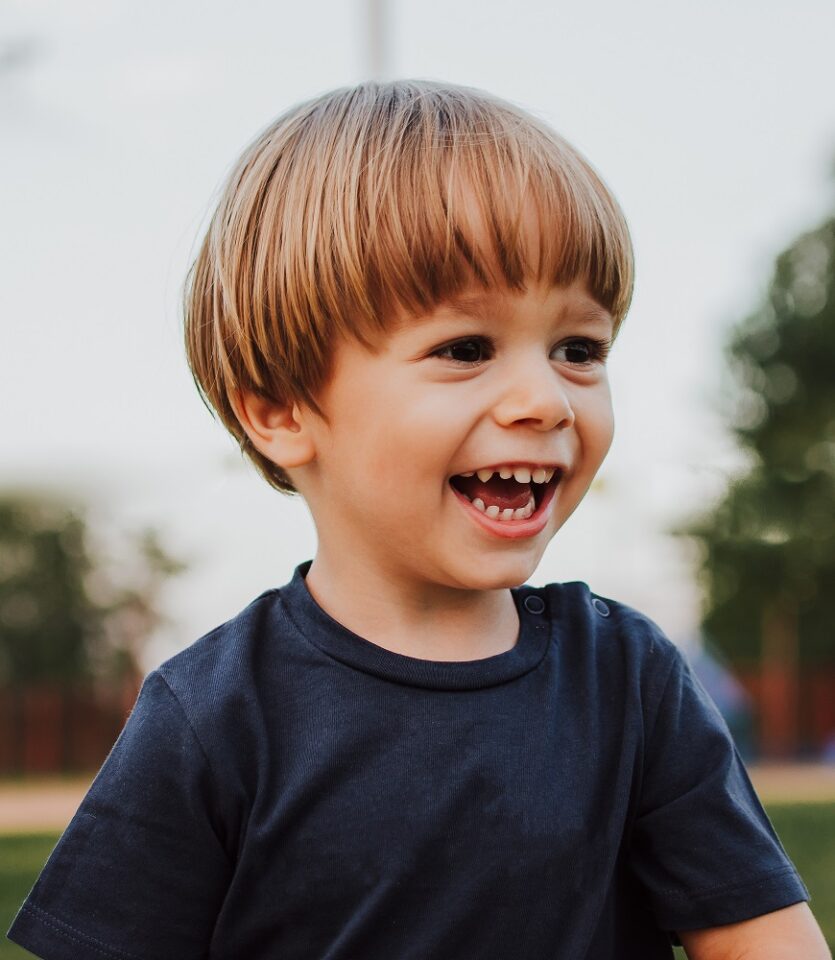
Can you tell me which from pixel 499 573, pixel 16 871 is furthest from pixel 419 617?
pixel 16 871

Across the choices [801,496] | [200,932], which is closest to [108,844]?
[200,932]

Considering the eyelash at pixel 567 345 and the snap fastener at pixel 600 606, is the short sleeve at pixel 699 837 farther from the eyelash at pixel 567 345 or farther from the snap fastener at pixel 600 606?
the eyelash at pixel 567 345

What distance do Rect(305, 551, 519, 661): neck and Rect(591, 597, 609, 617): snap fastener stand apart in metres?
0.16

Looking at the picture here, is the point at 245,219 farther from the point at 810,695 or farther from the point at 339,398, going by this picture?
the point at 810,695

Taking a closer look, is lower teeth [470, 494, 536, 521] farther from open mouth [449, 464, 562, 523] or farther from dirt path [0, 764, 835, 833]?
dirt path [0, 764, 835, 833]

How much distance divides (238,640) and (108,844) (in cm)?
29

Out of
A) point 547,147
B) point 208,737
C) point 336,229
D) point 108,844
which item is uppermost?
point 547,147

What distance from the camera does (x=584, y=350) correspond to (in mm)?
1689

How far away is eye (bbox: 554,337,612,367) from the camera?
167 centimetres

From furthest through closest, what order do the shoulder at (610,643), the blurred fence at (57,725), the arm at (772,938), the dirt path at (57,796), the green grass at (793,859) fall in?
the blurred fence at (57,725) < the dirt path at (57,796) < the green grass at (793,859) < the shoulder at (610,643) < the arm at (772,938)

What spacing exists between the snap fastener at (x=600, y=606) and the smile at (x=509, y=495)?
278mm

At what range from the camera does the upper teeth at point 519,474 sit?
160cm

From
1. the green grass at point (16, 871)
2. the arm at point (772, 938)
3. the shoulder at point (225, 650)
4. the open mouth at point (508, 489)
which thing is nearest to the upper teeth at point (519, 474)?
the open mouth at point (508, 489)

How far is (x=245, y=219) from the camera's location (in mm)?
1761
